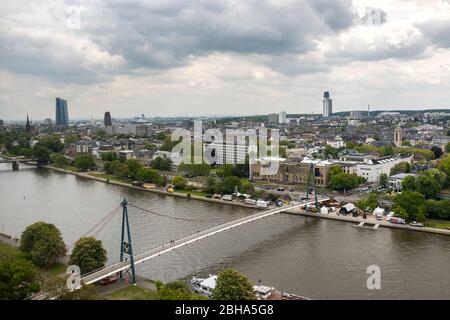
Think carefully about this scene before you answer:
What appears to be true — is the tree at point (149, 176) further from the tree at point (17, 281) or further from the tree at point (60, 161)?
the tree at point (17, 281)

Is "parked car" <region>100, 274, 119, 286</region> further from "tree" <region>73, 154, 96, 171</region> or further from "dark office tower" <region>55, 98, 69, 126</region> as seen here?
"dark office tower" <region>55, 98, 69, 126</region>

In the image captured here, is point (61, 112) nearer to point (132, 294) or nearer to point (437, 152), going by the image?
point (437, 152)

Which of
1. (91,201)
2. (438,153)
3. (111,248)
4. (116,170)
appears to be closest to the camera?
(111,248)

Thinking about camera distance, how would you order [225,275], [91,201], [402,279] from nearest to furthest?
[225,275] < [402,279] < [91,201]

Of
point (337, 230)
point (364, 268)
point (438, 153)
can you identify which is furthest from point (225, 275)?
point (438, 153)

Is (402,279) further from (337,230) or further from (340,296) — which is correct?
(337,230)

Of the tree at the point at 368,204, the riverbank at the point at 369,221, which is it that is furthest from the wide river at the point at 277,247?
the tree at the point at 368,204
